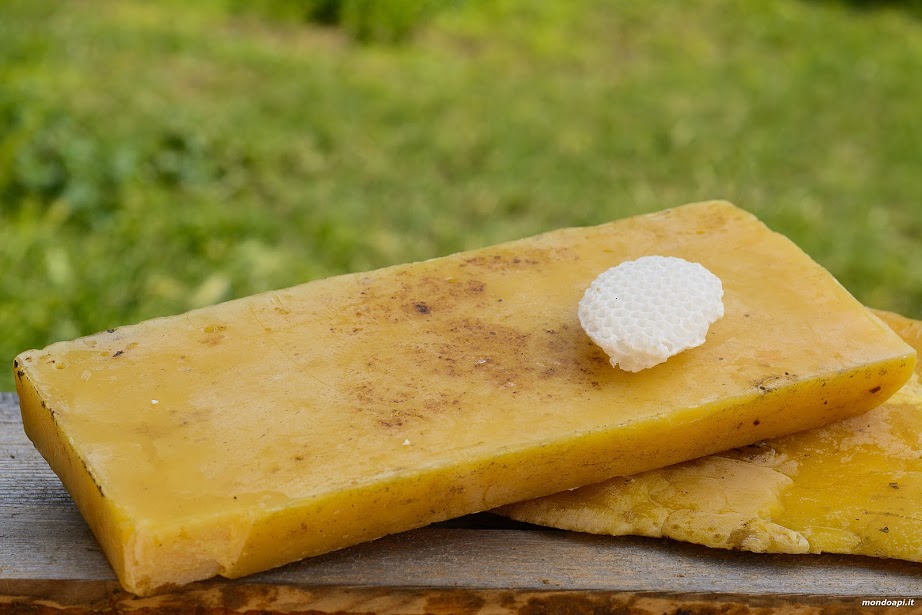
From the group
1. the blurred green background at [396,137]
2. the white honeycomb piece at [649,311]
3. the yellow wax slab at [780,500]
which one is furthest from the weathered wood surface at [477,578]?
the blurred green background at [396,137]

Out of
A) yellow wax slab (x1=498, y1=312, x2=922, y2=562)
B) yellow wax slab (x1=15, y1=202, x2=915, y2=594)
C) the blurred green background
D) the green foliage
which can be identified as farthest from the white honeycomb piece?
the green foliage

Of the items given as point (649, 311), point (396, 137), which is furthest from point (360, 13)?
point (649, 311)

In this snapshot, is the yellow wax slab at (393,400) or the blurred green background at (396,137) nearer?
the yellow wax slab at (393,400)

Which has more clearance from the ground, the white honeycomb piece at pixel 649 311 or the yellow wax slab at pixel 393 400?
the white honeycomb piece at pixel 649 311

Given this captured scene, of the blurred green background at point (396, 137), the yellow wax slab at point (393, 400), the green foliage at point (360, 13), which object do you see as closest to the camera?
the yellow wax slab at point (393, 400)

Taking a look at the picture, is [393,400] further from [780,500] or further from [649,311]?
[780,500]

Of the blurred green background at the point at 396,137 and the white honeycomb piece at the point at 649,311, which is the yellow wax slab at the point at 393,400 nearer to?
the white honeycomb piece at the point at 649,311
